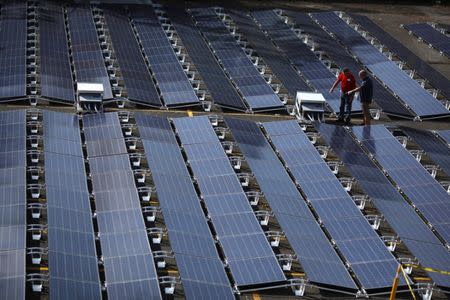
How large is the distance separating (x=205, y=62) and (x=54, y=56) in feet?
23.5

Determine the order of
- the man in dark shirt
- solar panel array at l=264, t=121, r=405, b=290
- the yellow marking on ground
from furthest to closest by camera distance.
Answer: the man in dark shirt → solar panel array at l=264, t=121, r=405, b=290 → the yellow marking on ground

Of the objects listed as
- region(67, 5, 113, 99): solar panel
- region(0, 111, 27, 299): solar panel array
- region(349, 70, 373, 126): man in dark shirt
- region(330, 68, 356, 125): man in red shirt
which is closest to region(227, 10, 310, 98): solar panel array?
region(330, 68, 356, 125): man in red shirt

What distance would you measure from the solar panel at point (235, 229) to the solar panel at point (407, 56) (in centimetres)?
1412

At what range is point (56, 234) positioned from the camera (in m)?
24.3

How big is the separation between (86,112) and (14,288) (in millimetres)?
12720

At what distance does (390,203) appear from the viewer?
A: 1104 inches

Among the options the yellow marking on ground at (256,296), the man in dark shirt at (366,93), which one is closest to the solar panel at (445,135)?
the man in dark shirt at (366,93)

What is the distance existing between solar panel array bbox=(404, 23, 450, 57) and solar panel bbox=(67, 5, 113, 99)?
1861cm

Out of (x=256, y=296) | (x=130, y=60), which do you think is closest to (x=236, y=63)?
(x=130, y=60)

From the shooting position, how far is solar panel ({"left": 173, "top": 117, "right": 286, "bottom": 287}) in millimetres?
23547

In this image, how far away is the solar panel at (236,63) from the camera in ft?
119

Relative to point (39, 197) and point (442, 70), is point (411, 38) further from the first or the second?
point (39, 197)

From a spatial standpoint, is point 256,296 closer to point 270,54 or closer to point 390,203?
point 390,203

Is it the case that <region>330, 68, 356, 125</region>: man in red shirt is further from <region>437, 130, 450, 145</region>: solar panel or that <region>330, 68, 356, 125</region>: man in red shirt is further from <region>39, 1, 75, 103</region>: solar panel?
<region>39, 1, 75, 103</region>: solar panel
